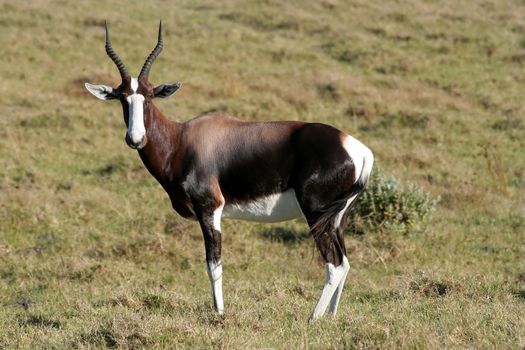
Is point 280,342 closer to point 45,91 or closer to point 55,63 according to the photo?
point 45,91

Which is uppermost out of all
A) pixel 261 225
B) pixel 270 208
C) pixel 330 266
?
pixel 270 208

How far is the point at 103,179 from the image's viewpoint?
14.7m

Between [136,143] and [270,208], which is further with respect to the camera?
[270,208]

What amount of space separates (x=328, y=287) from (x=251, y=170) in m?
1.34

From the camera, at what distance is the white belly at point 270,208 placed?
7422 mm

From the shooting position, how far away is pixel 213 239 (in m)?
7.52

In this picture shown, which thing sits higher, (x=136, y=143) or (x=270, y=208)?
(x=136, y=143)

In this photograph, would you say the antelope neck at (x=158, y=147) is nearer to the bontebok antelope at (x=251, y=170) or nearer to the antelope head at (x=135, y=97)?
the bontebok antelope at (x=251, y=170)

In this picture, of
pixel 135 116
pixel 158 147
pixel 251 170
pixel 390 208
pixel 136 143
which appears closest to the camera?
pixel 136 143

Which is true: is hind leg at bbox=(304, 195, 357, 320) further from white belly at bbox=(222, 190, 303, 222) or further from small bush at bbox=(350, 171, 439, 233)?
small bush at bbox=(350, 171, 439, 233)

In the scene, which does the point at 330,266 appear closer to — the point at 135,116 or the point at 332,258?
the point at 332,258

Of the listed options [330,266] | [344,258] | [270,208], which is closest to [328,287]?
[330,266]

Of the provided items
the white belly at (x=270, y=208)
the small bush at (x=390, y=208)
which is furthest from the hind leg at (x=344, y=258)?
the small bush at (x=390, y=208)

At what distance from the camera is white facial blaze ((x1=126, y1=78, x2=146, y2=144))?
281 inches
